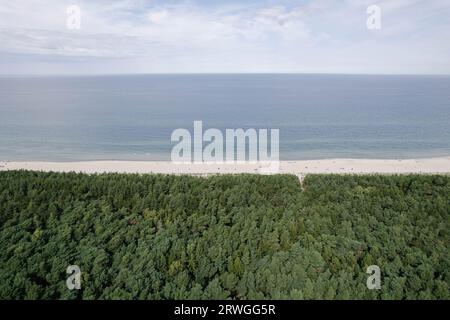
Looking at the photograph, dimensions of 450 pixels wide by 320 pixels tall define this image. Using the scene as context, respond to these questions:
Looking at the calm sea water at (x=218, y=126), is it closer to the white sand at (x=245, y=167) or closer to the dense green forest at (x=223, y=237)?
the white sand at (x=245, y=167)

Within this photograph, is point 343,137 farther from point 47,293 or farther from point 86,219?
point 47,293

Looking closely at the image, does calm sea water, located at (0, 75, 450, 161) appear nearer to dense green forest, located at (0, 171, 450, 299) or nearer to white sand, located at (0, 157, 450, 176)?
white sand, located at (0, 157, 450, 176)

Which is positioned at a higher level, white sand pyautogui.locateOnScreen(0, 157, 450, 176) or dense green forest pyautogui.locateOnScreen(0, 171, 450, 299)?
white sand pyautogui.locateOnScreen(0, 157, 450, 176)

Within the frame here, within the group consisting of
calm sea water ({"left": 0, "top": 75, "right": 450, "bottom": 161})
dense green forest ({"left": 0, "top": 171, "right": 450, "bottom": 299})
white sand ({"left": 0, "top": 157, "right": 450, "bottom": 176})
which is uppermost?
calm sea water ({"left": 0, "top": 75, "right": 450, "bottom": 161})

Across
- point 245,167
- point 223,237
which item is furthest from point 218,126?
point 223,237

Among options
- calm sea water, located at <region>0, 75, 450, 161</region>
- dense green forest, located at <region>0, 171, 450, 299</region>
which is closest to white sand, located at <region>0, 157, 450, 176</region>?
calm sea water, located at <region>0, 75, 450, 161</region>

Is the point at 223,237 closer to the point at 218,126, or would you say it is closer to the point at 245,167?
the point at 245,167
